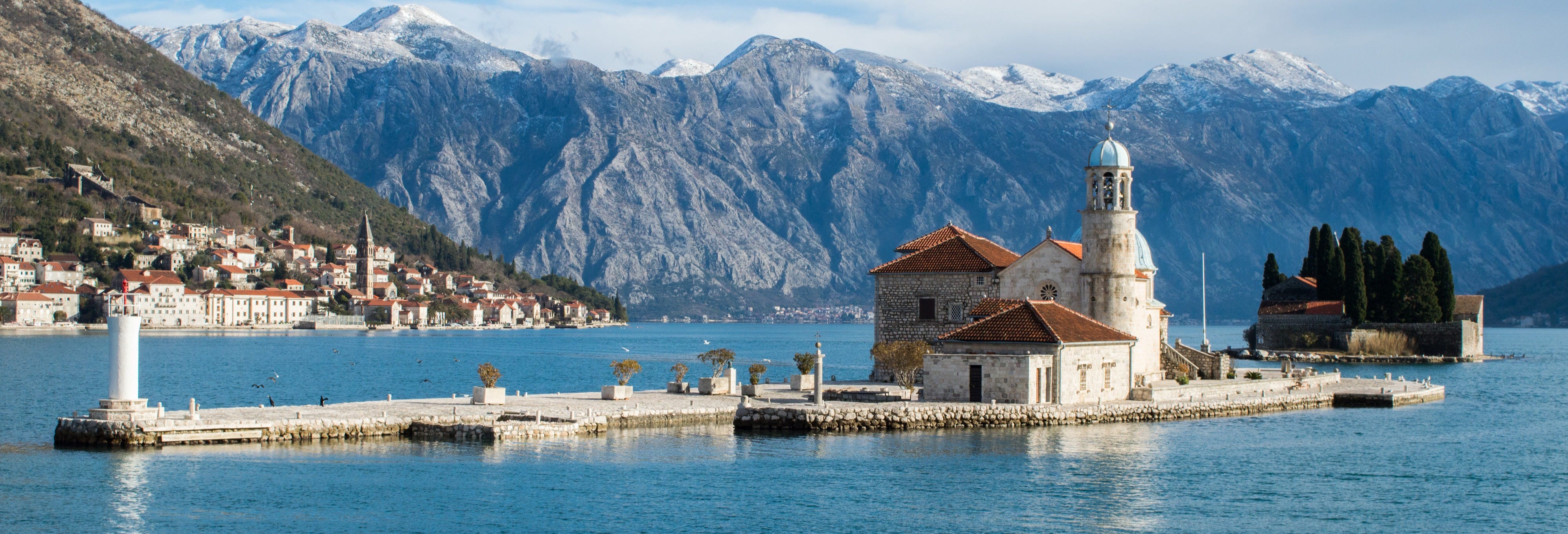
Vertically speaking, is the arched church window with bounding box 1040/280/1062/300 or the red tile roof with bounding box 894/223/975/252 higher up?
the red tile roof with bounding box 894/223/975/252

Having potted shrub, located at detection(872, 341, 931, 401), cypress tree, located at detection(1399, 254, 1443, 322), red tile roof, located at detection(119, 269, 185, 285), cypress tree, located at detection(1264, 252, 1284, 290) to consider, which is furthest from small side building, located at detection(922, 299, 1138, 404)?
red tile roof, located at detection(119, 269, 185, 285)

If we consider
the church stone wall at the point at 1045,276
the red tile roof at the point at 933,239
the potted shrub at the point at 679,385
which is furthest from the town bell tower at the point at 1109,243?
the potted shrub at the point at 679,385

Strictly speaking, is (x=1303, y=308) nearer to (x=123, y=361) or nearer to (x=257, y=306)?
(x=123, y=361)

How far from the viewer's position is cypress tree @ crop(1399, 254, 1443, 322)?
96.9m

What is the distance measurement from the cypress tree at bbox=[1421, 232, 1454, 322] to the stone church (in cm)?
5040

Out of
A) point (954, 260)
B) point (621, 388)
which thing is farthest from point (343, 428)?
point (954, 260)

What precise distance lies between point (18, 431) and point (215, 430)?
859cm

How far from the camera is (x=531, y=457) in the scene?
34.7 m

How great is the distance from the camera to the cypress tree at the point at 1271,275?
111938 millimetres

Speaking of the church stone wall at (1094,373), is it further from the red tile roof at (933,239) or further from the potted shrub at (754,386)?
the red tile roof at (933,239)

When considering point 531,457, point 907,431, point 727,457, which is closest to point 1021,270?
point 907,431

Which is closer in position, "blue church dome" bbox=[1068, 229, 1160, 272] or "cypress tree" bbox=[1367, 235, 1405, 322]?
"blue church dome" bbox=[1068, 229, 1160, 272]

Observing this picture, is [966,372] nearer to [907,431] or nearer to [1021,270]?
[907,431]

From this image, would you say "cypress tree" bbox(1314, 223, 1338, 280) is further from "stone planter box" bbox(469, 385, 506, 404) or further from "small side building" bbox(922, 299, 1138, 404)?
"stone planter box" bbox(469, 385, 506, 404)
